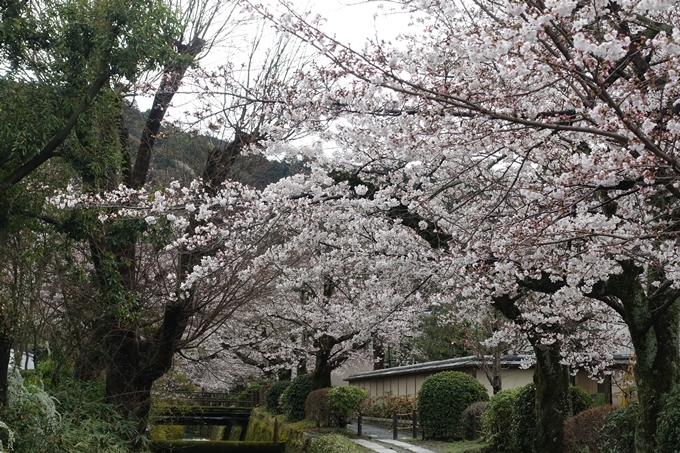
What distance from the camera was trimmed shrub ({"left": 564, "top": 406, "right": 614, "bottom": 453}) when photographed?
9.05 meters

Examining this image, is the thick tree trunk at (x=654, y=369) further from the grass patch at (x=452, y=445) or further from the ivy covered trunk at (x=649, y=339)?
the grass patch at (x=452, y=445)

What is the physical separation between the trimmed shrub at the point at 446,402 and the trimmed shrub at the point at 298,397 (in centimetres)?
704

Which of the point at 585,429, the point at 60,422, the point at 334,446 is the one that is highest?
the point at 60,422

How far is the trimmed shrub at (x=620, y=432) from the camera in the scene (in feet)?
26.1

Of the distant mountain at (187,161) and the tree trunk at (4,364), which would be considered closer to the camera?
the tree trunk at (4,364)

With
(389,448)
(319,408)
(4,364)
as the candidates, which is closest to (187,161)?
(4,364)

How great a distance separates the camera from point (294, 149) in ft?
25.3

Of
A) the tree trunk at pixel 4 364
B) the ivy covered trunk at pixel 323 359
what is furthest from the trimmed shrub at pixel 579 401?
the ivy covered trunk at pixel 323 359

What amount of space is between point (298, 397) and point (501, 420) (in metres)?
11.8

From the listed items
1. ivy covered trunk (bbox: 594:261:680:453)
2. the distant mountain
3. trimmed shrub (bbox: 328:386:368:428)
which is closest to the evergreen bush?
→ the distant mountain

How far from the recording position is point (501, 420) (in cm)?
1184

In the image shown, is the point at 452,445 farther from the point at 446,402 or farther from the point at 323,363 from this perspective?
the point at 323,363

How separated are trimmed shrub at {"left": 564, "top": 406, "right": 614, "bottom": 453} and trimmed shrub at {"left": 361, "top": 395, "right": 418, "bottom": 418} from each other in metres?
12.1

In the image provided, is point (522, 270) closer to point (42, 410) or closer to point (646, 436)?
point (646, 436)
